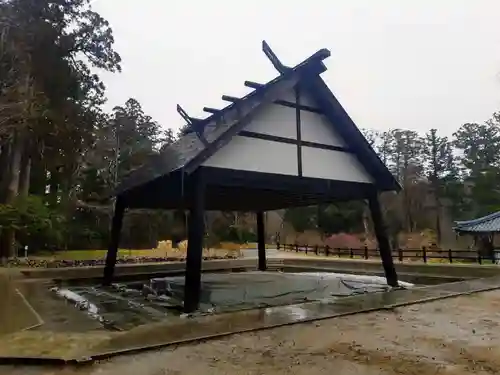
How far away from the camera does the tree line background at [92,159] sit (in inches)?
699

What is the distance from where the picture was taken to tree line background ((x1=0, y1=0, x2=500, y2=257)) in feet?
58.3

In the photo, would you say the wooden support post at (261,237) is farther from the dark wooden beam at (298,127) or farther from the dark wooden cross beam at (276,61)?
the dark wooden cross beam at (276,61)

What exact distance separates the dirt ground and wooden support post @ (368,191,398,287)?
3.37 metres

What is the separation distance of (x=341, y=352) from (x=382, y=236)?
5430mm

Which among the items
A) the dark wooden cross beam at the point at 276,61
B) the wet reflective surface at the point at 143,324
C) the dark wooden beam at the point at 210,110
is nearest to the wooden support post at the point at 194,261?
the wet reflective surface at the point at 143,324

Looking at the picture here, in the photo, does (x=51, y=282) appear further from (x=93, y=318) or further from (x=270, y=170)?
(x=270, y=170)

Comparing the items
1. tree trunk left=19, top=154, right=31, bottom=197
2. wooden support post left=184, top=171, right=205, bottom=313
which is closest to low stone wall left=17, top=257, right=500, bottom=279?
wooden support post left=184, top=171, right=205, bottom=313

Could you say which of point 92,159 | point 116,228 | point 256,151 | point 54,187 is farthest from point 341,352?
point 92,159

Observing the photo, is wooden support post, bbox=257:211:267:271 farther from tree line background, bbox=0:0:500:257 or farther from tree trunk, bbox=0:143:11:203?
tree trunk, bbox=0:143:11:203

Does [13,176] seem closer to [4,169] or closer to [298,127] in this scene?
[4,169]

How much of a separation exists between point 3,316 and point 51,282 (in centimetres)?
575

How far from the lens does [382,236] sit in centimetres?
897

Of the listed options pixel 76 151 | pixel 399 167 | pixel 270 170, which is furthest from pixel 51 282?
pixel 399 167

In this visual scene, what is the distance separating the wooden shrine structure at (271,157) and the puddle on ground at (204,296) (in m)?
0.93
